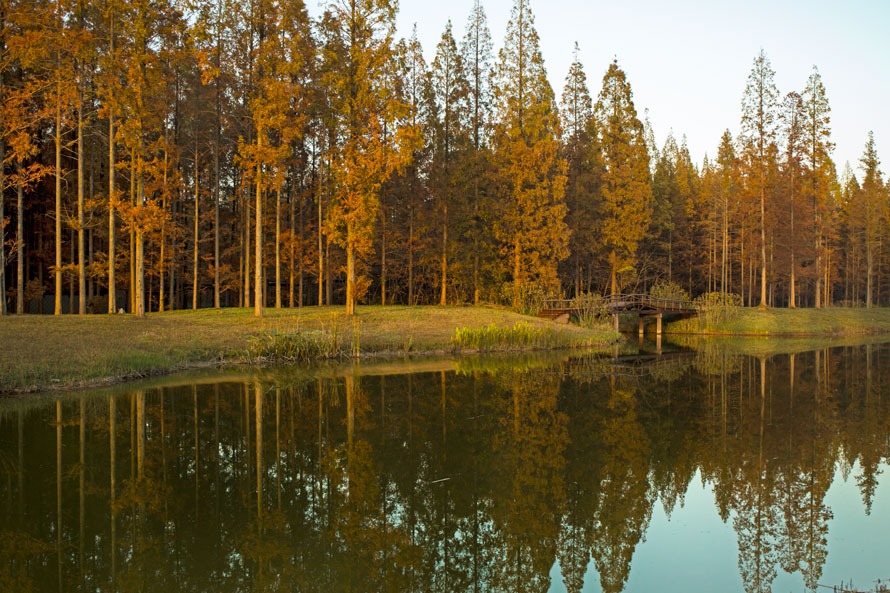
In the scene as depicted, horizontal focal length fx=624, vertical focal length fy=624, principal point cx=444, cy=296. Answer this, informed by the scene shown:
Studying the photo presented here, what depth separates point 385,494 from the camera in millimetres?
7418

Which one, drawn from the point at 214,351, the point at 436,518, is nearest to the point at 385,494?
the point at 436,518

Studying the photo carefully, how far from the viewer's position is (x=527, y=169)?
119 ft

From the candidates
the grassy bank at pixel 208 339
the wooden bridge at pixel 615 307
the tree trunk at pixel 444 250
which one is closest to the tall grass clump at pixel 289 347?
the grassy bank at pixel 208 339

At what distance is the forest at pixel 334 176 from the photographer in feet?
77.8

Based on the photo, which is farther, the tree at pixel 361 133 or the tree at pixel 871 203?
the tree at pixel 871 203

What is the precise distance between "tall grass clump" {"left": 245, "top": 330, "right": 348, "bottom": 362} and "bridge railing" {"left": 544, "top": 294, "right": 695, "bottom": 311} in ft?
56.5

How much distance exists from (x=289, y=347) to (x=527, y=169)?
2158 centimetres

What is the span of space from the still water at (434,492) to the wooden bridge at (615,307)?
1913 centimetres

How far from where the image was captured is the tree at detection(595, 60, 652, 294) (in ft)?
135

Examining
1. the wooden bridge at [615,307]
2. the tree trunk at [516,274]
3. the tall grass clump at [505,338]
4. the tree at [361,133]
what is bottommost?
the tall grass clump at [505,338]

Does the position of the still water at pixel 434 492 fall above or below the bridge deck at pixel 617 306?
below

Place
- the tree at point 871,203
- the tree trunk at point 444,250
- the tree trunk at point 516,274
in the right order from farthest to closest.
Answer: the tree at point 871,203 → the tree trunk at point 444,250 → the tree trunk at point 516,274

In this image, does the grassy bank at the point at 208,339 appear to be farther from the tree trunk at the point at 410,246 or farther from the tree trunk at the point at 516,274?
the tree trunk at the point at 410,246

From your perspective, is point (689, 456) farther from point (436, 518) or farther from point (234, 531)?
point (234, 531)
